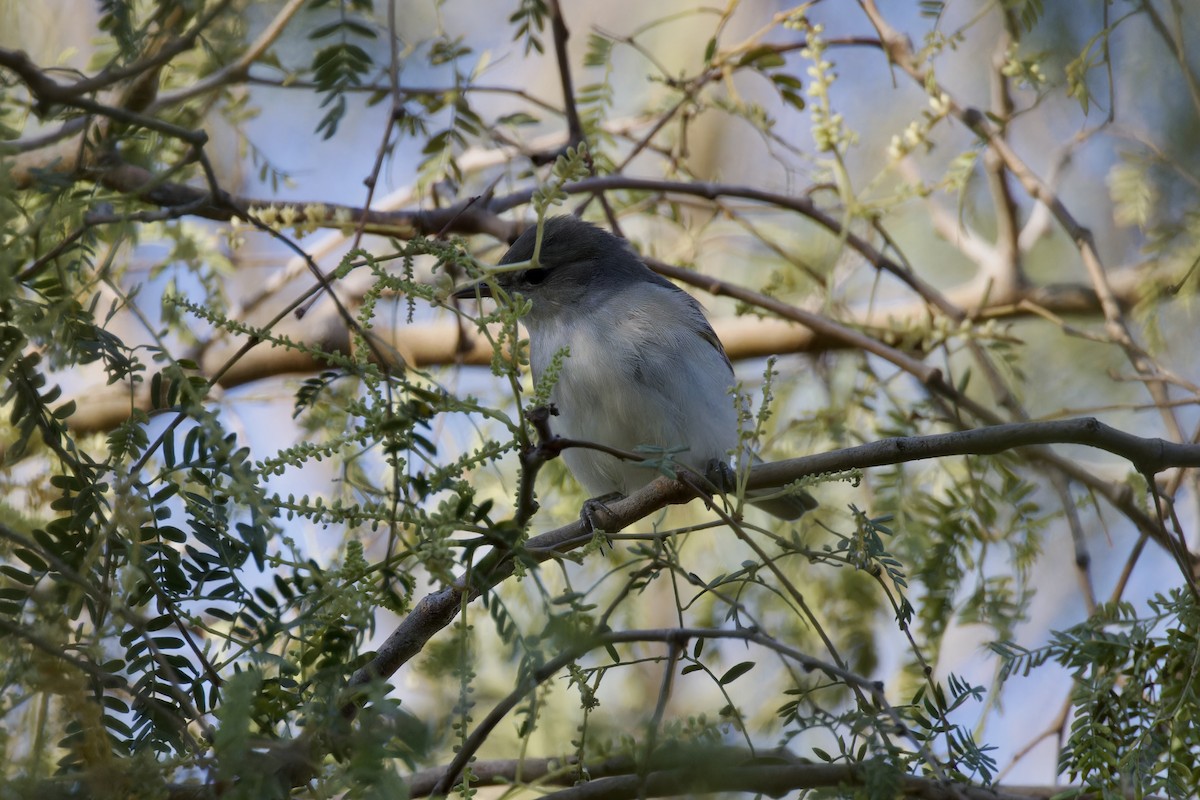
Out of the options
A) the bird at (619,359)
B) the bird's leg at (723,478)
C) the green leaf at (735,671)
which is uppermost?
the bird at (619,359)

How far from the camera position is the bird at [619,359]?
3.88 meters

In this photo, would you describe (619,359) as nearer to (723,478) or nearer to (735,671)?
(723,478)

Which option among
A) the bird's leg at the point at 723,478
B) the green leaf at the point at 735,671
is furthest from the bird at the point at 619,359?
the green leaf at the point at 735,671

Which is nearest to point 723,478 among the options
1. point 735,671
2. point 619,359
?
point 619,359

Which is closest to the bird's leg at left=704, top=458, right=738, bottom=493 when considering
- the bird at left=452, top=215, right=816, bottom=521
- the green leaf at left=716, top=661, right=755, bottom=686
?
the bird at left=452, top=215, right=816, bottom=521

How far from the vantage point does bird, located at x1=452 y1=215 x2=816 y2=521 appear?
3.88 metres

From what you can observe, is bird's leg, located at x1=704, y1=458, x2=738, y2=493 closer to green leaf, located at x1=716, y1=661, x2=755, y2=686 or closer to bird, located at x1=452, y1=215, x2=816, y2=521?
bird, located at x1=452, y1=215, x2=816, y2=521

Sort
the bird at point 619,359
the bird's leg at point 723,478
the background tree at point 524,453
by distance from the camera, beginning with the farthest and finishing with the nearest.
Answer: the bird at point 619,359 → the bird's leg at point 723,478 → the background tree at point 524,453

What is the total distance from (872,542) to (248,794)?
4.12 ft

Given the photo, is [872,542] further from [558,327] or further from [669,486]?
[558,327]

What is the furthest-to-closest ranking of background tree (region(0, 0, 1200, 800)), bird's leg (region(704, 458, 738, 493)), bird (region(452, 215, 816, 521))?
bird (region(452, 215, 816, 521)) < bird's leg (region(704, 458, 738, 493)) < background tree (region(0, 0, 1200, 800))

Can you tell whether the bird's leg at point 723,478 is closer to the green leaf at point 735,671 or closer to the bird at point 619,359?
the bird at point 619,359

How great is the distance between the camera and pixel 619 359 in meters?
3.92

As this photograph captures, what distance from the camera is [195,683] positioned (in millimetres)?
1941
